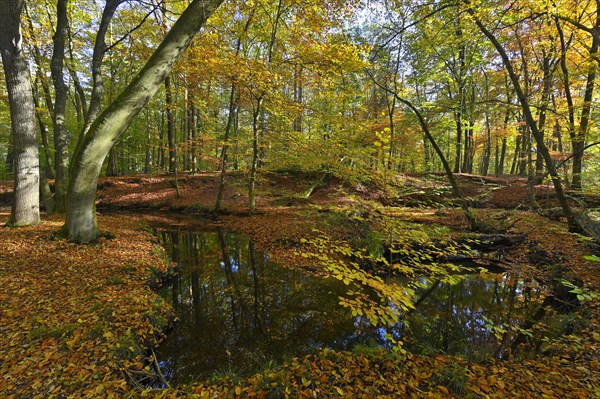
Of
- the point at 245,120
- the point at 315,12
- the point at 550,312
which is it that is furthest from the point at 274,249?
the point at 245,120

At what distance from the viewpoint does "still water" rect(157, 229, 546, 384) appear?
373 centimetres

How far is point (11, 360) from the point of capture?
2.69 m

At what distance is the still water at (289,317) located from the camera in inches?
147

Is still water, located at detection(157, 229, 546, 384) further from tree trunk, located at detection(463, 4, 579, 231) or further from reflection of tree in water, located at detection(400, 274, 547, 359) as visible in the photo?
tree trunk, located at detection(463, 4, 579, 231)

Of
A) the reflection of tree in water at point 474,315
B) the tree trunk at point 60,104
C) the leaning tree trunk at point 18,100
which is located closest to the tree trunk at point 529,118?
the reflection of tree in water at point 474,315

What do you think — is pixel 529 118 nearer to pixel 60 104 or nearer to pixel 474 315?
pixel 474 315

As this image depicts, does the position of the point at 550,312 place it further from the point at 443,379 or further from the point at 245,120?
the point at 245,120

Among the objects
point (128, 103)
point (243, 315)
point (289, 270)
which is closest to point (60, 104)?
point (128, 103)

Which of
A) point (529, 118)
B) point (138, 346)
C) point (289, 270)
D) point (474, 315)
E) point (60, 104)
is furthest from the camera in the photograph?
point (60, 104)

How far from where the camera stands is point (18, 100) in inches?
248

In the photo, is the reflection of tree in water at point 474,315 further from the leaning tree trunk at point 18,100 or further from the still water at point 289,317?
the leaning tree trunk at point 18,100

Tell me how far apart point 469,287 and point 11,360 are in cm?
771

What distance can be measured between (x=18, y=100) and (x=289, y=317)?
8118 millimetres

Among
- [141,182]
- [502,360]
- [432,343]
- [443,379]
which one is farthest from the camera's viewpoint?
[141,182]
